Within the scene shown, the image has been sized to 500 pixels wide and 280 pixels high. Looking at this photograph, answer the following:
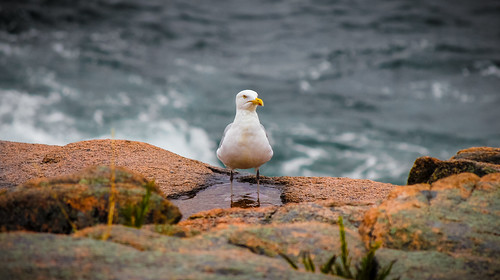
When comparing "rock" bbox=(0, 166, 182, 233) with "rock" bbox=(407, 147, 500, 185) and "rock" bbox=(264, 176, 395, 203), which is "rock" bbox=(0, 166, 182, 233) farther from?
"rock" bbox=(407, 147, 500, 185)

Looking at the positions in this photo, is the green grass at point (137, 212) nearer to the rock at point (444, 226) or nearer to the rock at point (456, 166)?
the rock at point (444, 226)

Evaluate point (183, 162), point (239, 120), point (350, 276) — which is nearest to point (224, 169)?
point (183, 162)

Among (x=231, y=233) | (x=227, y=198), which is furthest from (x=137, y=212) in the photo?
(x=227, y=198)

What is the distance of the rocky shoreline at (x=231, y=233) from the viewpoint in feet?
6.81

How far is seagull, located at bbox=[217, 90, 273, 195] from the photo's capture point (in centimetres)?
552

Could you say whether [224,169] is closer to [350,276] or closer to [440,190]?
[440,190]

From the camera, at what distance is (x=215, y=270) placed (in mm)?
2090

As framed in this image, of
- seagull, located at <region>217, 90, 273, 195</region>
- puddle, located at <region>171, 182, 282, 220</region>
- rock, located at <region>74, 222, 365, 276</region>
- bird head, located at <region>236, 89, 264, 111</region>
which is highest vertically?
bird head, located at <region>236, 89, 264, 111</region>

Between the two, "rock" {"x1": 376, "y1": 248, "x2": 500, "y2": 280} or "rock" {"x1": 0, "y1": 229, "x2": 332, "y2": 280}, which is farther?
"rock" {"x1": 376, "y1": 248, "x2": 500, "y2": 280}

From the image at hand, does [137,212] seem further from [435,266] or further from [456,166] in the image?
[456,166]

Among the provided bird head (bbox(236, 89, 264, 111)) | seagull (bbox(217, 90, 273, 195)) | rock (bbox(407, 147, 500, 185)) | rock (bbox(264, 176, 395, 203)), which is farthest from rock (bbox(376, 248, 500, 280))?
bird head (bbox(236, 89, 264, 111))

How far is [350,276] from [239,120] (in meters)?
3.40

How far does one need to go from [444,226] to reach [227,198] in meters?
3.14

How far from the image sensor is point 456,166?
434cm
